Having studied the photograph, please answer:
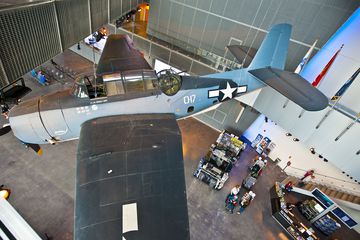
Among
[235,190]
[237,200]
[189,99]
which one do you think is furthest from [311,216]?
[189,99]

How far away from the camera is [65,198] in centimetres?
918

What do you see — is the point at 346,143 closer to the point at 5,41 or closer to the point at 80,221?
the point at 80,221

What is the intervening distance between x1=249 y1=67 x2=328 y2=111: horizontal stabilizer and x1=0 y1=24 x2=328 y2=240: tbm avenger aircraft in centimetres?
4

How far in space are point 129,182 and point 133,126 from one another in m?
2.28

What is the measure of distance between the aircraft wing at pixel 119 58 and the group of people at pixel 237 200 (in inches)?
288

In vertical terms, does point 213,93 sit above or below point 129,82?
below

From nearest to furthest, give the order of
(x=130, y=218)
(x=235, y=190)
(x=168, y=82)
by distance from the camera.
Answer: (x=130, y=218) < (x=168, y=82) < (x=235, y=190)

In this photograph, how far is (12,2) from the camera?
556cm

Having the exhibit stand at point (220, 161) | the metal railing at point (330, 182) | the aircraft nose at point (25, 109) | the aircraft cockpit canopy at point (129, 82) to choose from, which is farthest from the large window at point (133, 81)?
the metal railing at point (330, 182)

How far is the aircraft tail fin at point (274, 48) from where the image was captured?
9.19m

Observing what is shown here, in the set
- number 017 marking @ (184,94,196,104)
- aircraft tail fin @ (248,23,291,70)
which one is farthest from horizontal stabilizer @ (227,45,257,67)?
number 017 marking @ (184,94,196,104)

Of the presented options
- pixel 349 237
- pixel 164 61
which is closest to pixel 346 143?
pixel 349 237

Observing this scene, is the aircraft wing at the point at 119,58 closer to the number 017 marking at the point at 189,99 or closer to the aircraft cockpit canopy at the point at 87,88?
the aircraft cockpit canopy at the point at 87,88

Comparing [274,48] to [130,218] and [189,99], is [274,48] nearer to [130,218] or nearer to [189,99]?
[189,99]
